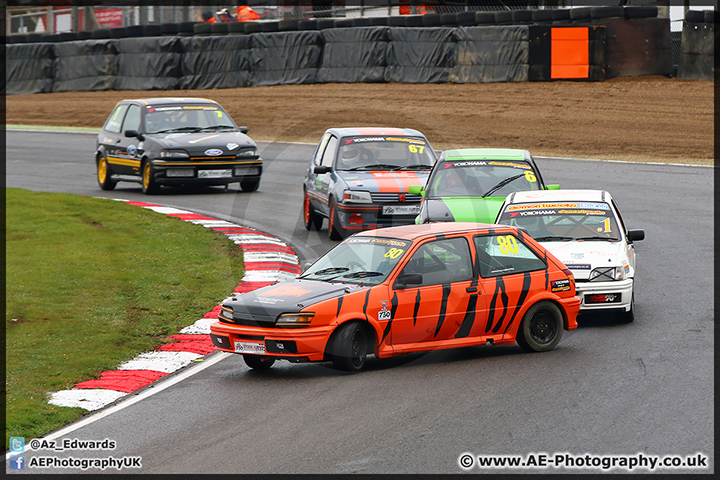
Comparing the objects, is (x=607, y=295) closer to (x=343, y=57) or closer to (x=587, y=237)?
(x=587, y=237)

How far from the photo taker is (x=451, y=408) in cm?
772

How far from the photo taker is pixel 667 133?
1100 inches

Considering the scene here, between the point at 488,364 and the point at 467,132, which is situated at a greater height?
the point at 467,132

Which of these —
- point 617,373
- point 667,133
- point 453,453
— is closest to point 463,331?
point 617,373

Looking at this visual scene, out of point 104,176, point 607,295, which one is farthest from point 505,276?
point 104,176

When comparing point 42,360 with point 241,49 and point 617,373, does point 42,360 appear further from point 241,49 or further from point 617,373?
point 241,49

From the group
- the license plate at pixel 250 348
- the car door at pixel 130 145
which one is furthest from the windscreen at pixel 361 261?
the car door at pixel 130 145

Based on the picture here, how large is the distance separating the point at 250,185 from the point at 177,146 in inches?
76.8

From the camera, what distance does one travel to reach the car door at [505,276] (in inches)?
375

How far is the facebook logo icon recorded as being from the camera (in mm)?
6789

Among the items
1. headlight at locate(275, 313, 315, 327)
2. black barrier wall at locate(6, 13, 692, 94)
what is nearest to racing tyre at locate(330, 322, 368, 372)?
headlight at locate(275, 313, 315, 327)

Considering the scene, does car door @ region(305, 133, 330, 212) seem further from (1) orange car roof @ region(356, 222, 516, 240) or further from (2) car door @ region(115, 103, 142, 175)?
(1) orange car roof @ region(356, 222, 516, 240)

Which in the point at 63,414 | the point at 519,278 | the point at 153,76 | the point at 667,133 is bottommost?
the point at 63,414

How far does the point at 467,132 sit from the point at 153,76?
1284 cm
